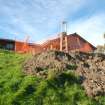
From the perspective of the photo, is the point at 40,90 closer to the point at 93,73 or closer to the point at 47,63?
the point at 47,63

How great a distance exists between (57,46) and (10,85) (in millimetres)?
14495

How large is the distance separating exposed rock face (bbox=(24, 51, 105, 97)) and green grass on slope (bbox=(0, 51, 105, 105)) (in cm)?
48

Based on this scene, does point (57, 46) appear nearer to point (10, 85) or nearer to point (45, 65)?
point (45, 65)

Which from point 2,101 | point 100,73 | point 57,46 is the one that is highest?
point 57,46

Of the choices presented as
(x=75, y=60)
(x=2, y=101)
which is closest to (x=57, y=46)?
(x=75, y=60)

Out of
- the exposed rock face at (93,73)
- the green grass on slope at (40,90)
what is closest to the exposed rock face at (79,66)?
the exposed rock face at (93,73)

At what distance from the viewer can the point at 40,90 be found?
55.7 ft

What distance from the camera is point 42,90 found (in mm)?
17047

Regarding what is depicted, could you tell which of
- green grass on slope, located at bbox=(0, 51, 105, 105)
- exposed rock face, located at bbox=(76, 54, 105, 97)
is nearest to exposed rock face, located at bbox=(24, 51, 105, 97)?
exposed rock face, located at bbox=(76, 54, 105, 97)

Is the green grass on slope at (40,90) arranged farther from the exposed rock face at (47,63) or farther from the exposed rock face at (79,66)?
the exposed rock face at (47,63)

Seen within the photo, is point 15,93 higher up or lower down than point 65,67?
lower down

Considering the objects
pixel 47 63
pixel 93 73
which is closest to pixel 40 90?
pixel 47 63

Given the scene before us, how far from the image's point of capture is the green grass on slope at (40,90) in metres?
16.2

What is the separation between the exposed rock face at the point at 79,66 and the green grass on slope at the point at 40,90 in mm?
476
